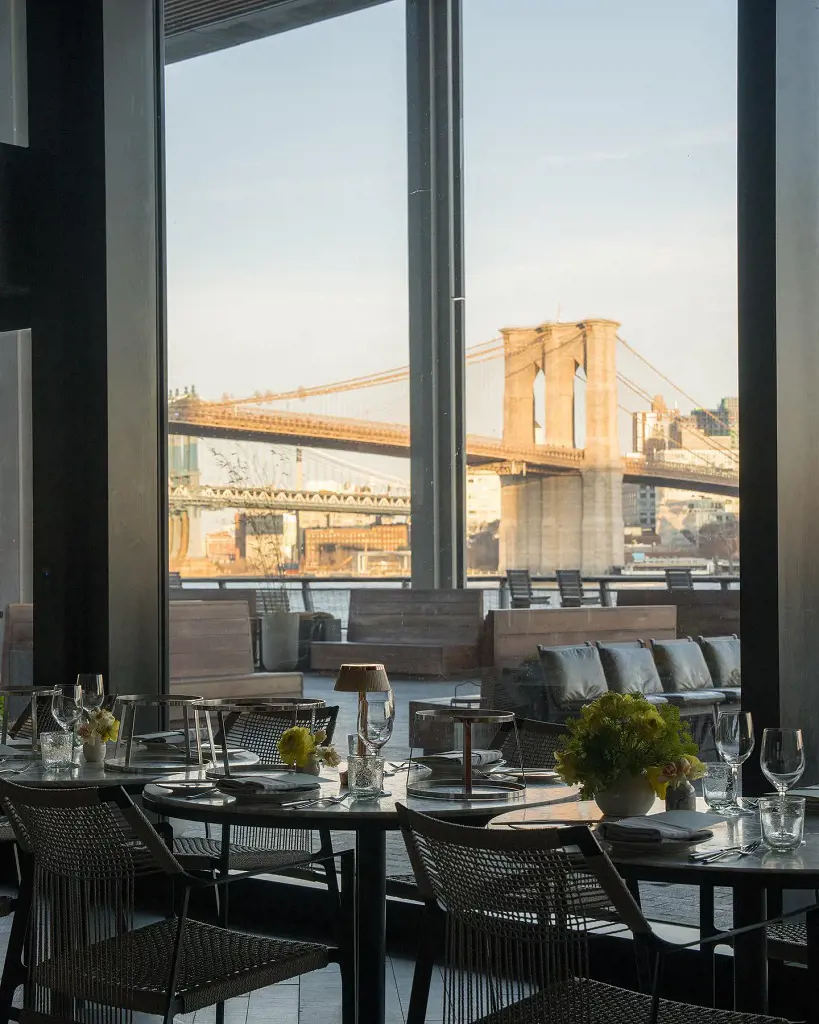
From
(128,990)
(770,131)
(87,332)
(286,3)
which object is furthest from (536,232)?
(128,990)

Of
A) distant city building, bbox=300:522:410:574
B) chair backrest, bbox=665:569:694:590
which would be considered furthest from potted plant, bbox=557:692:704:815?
distant city building, bbox=300:522:410:574

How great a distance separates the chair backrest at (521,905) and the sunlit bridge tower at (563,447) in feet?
5.20

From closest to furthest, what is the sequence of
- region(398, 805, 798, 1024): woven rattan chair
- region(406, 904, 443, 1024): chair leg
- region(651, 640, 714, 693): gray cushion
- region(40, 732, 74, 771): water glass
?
1. region(398, 805, 798, 1024): woven rattan chair
2. region(406, 904, 443, 1024): chair leg
3. region(40, 732, 74, 771): water glass
4. region(651, 640, 714, 693): gray cushion

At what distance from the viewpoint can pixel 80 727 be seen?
3.51 meters

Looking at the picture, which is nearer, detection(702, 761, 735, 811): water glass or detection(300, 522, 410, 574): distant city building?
detection(702, 761, 735, 811): water glass

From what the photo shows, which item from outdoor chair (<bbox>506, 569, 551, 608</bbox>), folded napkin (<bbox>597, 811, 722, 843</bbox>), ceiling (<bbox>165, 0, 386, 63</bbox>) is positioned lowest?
folded napkin (<bbox>597, 811, 722, 843</bbox>)

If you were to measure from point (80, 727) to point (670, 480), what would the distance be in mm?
1740

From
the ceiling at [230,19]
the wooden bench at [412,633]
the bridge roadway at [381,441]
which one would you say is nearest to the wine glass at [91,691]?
the wooden bench at [412,633]

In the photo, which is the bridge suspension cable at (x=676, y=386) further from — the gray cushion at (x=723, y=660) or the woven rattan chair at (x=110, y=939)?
the woven rattan chair at (x=110, y=939)

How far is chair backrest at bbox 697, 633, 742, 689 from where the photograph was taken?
3527 millimetres

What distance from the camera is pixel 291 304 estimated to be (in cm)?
455

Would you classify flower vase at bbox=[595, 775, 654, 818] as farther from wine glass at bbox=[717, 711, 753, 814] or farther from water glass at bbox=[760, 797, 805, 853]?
water glass at bbox=[760, 797, 805, 853]

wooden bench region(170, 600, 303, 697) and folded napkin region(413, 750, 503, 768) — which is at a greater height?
wooden bench region(170, 600, 303, 697)

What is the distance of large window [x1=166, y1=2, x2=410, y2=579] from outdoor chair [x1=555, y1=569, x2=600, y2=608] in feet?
1.88
